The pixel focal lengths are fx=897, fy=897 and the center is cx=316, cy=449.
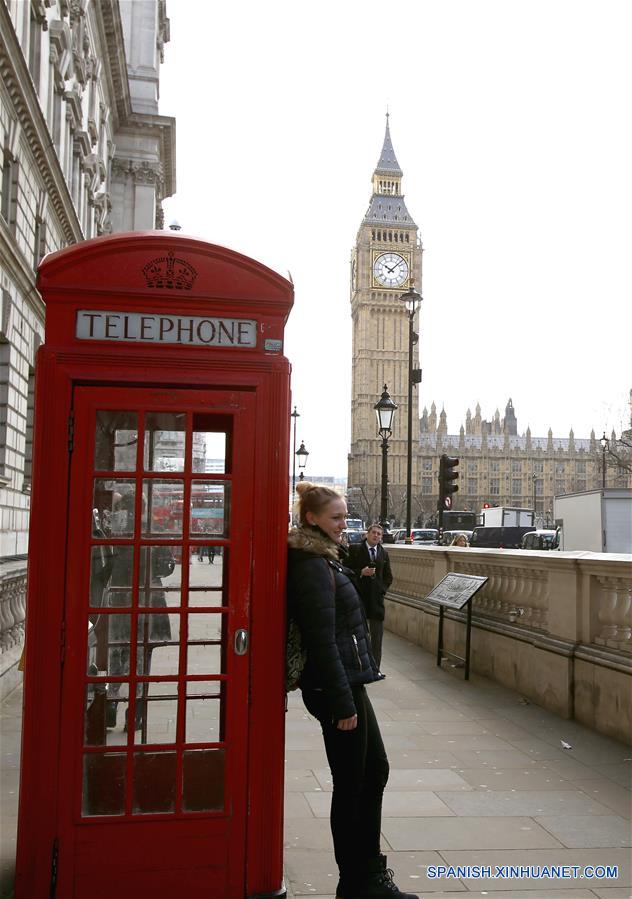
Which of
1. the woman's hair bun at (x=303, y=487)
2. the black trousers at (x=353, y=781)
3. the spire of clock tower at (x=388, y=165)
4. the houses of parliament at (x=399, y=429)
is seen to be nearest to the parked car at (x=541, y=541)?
the black trousers at (x=353, y=781)

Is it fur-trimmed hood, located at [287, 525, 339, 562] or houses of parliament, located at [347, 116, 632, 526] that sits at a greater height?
houses of parliament, located at [347, 116, 632, 526]

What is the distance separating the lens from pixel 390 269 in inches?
5133

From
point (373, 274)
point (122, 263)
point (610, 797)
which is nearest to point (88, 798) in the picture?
point (122, 263)

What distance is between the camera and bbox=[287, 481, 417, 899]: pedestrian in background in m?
3.74

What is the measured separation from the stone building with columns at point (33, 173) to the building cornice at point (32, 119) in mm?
27

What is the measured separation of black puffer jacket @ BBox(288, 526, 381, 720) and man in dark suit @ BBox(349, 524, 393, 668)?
591 cm

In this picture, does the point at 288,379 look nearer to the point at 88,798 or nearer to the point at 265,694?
the point at 265,694

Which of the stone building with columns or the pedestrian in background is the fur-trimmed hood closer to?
the pedestrian in background

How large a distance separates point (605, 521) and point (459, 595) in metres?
17.8

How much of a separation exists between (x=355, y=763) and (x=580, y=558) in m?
4.47

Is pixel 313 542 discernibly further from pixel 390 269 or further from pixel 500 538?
pixel 390 269

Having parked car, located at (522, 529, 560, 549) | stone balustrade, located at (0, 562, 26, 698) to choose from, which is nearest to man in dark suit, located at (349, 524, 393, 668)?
stone balustrade, located at (0, 562, 26, 698)

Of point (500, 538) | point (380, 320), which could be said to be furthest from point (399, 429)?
point (500, 538)

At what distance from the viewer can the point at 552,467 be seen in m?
143
